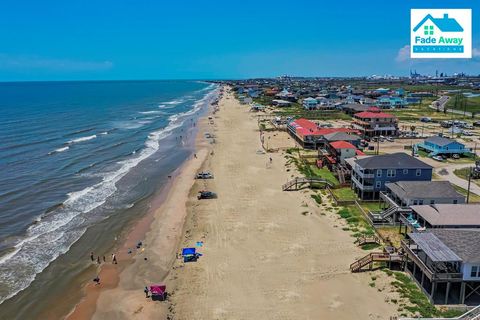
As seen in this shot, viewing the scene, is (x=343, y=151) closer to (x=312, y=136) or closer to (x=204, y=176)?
(x=312, y=136)

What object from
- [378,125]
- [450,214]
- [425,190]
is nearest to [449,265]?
[450,214]

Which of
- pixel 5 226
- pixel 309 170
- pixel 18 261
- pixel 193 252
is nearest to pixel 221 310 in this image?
pixel 193 252

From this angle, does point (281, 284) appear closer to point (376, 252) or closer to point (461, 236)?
point (376, 252)

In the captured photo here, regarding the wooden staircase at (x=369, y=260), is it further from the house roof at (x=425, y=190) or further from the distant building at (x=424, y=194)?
the house roof at (x=425, y=190)

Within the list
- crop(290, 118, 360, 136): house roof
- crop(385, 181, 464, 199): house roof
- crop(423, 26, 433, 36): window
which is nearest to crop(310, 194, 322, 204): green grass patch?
crop(385, 181, 464, 199): house roof

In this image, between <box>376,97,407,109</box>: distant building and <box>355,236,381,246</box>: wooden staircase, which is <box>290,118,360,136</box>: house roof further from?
<box>376,97,407,109</box>: distant building
